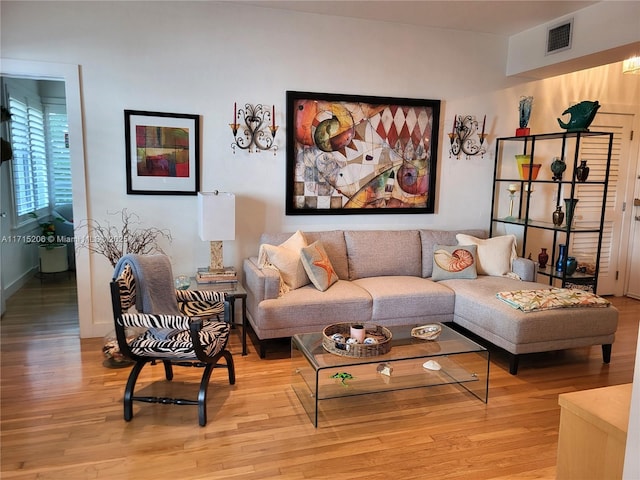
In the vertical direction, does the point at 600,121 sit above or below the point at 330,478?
above

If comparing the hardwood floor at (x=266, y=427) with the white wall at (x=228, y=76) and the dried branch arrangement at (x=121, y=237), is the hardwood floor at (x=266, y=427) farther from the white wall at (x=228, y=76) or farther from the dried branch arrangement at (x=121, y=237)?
the white wall at (x=228, y=76)

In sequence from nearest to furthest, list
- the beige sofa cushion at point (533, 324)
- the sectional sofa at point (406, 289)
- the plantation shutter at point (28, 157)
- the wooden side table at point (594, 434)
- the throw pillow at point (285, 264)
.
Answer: the wooden side table at point (594, 434)
the beige sofa cushion at point (533, 324)
the sectional sofa at point (406, 289)
the throw pillow at point (285, 264)
the plantation shutter at point (28, 157)

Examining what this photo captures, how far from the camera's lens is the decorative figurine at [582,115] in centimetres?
405

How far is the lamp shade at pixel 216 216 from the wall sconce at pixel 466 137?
7.71 ft

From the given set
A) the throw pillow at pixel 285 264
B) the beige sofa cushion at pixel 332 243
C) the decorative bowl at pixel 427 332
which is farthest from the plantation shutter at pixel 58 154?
the decorative bowl at pixel 427 332

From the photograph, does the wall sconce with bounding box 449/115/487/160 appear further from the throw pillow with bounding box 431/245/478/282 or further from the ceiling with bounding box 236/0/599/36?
the throw pillow with bounding box 431/245/478/282

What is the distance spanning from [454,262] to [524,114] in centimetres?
168

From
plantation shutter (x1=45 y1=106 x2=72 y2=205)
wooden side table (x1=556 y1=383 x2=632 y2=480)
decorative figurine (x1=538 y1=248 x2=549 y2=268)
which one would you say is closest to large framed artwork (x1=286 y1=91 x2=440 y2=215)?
decorative figurine (x1=538 y1=248 x2=549 y2=268)

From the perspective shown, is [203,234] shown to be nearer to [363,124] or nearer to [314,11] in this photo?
[363,124]

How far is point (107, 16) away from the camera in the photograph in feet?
11.8

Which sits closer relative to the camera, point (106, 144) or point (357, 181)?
point (106, 144)

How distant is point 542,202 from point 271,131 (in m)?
3.02

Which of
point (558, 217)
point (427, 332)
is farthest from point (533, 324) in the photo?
point (558, 217)

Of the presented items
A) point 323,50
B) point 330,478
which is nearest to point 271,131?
point 323,50
